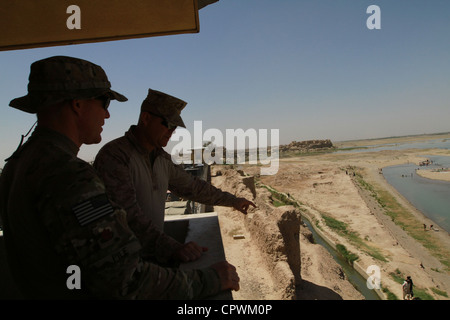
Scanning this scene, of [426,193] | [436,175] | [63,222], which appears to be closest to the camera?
[63,222]

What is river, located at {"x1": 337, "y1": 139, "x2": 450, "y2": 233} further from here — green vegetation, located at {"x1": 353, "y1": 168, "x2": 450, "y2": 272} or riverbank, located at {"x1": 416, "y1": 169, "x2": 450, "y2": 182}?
green vegetation, located at {"x1": 353, "y1": 168, "x2": 450, "y2": 272}

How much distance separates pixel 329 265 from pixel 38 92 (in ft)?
49.0

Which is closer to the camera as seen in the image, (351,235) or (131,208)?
(131,208)

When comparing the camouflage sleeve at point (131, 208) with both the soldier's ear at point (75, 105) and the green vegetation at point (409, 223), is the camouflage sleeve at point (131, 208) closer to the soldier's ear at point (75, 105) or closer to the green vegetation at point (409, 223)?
the soldier's ear at point (75, 105)

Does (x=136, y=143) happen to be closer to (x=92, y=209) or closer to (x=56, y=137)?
(x=56, y=137)

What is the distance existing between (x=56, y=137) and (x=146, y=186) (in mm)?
992

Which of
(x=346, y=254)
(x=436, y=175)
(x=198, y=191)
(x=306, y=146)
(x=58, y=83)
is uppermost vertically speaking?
(x=58, y=83)

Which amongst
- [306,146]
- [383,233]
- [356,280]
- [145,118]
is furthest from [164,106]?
[306,146]

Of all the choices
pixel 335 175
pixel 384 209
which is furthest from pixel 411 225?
pixel 335 175

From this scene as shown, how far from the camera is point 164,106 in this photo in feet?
7.69

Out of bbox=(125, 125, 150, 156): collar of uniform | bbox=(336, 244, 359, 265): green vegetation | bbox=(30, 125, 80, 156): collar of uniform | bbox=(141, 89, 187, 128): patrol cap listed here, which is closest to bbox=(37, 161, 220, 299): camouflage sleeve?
bbox=(30, 125, 80, 156): collar of uniform

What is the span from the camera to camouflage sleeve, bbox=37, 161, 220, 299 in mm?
1007

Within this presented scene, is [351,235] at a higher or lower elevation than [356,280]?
higher

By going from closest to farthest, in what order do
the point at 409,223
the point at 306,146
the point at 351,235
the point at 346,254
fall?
the point at 346,254 → the point at 351,235 → the point at 409,223 → the point at 306,146
